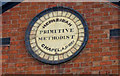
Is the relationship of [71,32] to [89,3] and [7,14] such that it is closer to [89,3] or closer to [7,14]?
[89,3]

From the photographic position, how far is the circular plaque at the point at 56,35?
1234 cm

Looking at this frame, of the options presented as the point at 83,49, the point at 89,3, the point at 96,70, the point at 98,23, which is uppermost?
the point at 89,3

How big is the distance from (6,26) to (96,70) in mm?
4058

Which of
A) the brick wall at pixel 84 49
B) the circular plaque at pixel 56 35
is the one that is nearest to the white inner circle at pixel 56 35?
the circular plaque at pixel 56 35

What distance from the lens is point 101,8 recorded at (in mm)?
12625

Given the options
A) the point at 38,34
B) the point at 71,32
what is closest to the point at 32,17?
the point at 38,34

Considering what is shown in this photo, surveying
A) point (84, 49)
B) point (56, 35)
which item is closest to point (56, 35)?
point (56, 35)

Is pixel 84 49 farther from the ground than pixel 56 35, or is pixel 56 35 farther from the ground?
pixel 56 35

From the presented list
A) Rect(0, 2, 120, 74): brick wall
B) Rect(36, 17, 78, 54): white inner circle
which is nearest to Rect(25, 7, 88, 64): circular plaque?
Rect(36, 17, 78, 54): white inner circle

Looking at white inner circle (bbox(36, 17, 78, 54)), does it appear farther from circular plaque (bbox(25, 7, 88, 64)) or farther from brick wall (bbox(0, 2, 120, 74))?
brick wall (bbox(0, 2, 120, 74))

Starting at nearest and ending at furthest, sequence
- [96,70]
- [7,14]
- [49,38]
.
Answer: [96,70]
[49,38]
[7,14]

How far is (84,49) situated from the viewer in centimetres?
1222

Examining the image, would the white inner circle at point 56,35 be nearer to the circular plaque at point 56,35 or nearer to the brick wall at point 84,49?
the circular plaque at point 56,35

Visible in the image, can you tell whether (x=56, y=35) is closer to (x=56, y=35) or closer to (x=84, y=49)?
(x=56, y=35)
